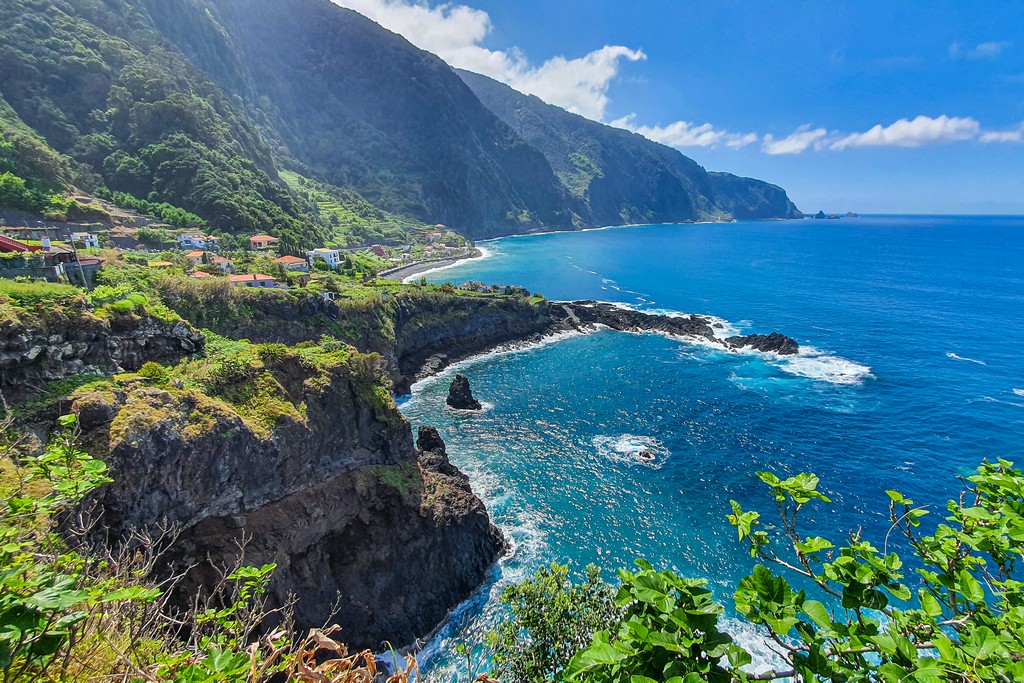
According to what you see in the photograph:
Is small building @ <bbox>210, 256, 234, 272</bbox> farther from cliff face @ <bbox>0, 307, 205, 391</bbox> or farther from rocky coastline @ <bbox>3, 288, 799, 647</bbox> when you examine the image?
rocky coastline @ <bbox>3, 288, 799, 647</bbox>

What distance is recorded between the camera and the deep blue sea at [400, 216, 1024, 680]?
3073 centimetres

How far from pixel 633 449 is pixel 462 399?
61.8ft

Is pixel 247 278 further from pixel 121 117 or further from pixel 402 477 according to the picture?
pixel 121 117

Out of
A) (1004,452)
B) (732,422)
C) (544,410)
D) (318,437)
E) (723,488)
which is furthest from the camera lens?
(544,410)

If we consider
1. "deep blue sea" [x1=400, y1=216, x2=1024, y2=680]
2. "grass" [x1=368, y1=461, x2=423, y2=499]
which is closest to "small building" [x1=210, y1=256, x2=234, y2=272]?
"deep blue sea" [x1=400, y1=216, x2=1024, y2=680]

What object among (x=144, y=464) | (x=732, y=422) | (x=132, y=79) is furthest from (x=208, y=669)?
(x=132, y=79)

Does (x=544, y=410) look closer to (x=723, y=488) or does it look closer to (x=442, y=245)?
(x=723, y=488)

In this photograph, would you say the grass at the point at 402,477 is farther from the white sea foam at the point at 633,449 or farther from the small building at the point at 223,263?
the small building at the point at 223,263

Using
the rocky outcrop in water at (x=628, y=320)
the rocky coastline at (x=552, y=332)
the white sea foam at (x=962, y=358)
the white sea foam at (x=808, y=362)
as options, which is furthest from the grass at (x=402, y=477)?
the white sea foam at (x=962, y=358)

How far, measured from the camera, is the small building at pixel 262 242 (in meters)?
84.0

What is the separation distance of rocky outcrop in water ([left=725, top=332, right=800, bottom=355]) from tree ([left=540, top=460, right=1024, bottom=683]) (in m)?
68.9

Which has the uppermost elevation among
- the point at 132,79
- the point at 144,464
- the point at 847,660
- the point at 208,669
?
the point at 132,79

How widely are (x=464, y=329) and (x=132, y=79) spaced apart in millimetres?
102225

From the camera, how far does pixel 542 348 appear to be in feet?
234
